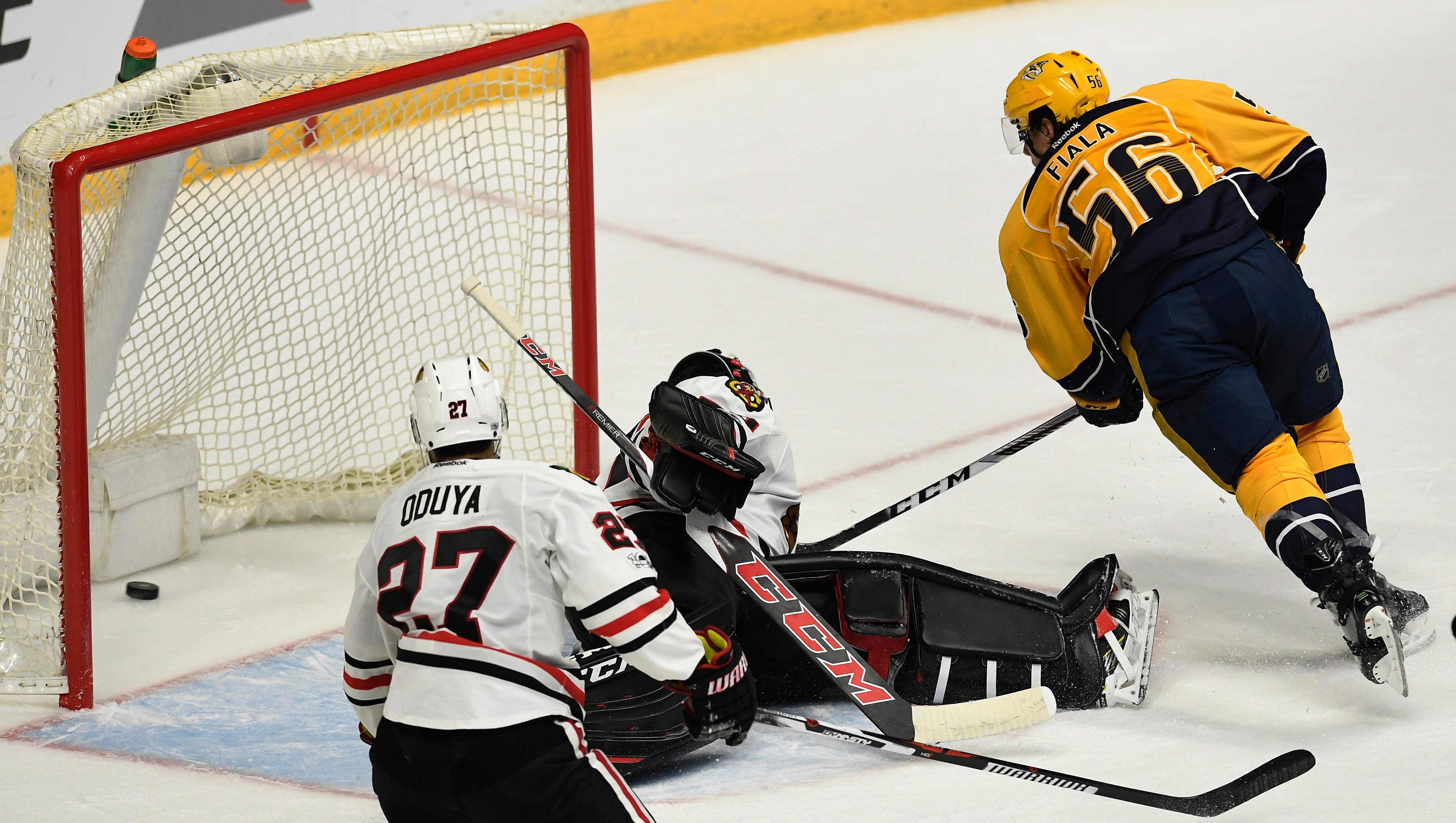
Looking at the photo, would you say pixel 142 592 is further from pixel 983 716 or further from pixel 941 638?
pixel 983 716

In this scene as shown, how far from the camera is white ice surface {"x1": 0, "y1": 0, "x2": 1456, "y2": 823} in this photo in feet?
9.25

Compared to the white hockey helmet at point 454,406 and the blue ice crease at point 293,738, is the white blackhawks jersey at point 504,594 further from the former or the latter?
the blue ice crease at point 293,738

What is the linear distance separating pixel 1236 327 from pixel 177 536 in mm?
2175

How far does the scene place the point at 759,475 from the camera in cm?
292

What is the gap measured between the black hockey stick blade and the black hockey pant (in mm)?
695

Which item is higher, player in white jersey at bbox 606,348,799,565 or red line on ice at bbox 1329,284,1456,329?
red line on ice at bbox 1329,284,1456,329

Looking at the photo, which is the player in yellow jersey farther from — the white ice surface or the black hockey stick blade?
the black hockey stick blade

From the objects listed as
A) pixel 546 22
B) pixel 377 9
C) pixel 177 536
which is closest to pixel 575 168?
pixel 177 536

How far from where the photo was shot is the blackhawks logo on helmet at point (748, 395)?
304cm

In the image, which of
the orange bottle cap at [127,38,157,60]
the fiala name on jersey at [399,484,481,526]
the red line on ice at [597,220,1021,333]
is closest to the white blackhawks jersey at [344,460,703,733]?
the fiala name on jersey at [399,484,481,526]

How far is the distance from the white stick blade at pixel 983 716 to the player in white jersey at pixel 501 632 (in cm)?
69

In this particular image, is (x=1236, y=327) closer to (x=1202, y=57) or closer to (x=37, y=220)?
(x=37, y=220)

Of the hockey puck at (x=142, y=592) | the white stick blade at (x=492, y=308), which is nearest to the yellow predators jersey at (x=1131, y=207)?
the white stick blade at (x=492, y=308)

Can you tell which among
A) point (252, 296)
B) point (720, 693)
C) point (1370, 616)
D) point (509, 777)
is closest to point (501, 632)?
point (509, 777)
